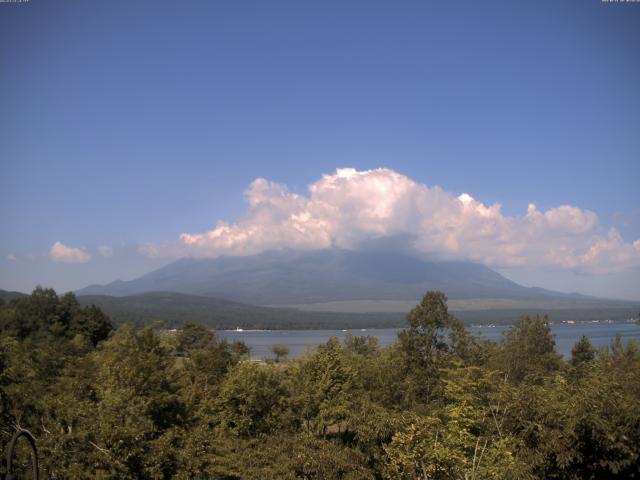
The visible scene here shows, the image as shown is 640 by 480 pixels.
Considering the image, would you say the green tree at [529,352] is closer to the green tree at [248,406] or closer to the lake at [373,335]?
the green tree at [248,406]

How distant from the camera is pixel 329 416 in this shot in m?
20.8

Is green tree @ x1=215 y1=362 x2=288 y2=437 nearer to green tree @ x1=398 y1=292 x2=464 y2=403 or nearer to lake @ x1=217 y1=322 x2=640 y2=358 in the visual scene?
green tree @ x1=398 y1=292 x2=464 y2=403

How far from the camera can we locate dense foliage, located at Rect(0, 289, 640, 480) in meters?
10.6

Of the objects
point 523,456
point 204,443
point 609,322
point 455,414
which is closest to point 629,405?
point 523,456

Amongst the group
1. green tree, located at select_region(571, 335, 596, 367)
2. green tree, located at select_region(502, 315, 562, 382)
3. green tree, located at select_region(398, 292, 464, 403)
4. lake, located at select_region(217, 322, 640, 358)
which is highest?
green tree, located at select_region(398, 292, 464, 403)

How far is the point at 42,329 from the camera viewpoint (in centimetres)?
5216

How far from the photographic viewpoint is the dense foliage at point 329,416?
1062cm

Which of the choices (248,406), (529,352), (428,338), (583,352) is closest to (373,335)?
(583,352)

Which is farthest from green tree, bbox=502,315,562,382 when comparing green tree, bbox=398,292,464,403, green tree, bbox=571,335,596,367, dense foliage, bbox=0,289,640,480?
green tree, bbox=398,292,464,403

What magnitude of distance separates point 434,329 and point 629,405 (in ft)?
45.7

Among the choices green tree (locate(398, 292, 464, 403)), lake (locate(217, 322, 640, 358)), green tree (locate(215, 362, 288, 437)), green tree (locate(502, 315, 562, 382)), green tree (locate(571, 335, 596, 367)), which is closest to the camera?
green tree (locate(215, 362, 288, 437))

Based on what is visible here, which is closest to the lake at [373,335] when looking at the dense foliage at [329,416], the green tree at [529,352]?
the green tree at [529,352]

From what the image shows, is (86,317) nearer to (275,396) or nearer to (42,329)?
(42,329)

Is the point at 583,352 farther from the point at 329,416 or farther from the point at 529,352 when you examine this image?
the point at 329,416
